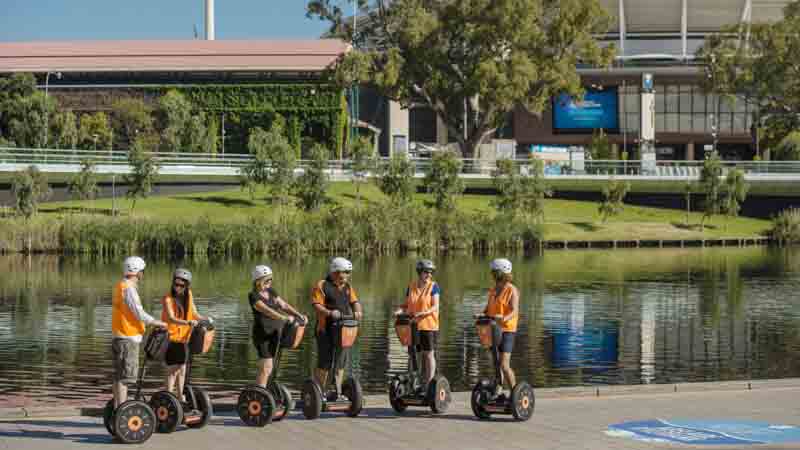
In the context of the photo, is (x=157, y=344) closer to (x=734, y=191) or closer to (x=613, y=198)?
(x=613, y=198)

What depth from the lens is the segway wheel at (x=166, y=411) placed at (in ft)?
55.9

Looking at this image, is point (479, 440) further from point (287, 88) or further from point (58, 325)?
point (287, 88)

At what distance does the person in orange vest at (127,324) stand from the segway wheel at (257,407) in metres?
1.58

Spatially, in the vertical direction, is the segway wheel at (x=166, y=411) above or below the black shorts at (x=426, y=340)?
below

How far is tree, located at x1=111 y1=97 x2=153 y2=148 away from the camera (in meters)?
118

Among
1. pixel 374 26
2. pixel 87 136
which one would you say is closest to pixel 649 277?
pixel 374 26

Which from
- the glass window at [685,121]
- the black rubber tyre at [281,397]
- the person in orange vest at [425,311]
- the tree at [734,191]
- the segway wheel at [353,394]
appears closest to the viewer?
the black rubber tyre at [281,397]

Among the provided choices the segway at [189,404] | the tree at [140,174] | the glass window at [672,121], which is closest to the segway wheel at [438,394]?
the segway at [189,404]

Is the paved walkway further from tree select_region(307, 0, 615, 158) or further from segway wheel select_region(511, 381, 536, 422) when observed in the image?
tree select_region(307, 0, 615, 158)

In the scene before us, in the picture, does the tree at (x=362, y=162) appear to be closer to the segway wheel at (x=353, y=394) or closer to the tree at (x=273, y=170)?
the tree at (x=273, y=170)

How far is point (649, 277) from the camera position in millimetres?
59188

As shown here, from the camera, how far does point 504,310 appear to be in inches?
736

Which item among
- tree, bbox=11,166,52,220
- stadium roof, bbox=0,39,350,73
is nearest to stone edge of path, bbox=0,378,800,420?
tree, bbox=11,166,52,220

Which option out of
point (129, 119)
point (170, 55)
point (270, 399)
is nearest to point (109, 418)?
point (270, 399)
